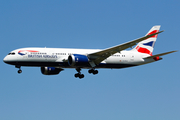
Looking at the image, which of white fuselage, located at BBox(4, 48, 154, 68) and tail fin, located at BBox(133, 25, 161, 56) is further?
tail fin, located at BBox(133, 25, 161, 56)

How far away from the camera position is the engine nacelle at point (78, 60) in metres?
43.4

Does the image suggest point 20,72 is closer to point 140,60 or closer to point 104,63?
point 104,63

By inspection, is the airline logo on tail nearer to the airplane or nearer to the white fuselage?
the airplane

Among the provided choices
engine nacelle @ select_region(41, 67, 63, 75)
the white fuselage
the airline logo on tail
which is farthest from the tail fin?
engine nacelle @ select_region(41, 67, 63, 75)

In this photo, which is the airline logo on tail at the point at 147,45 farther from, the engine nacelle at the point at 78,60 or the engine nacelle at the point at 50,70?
the engine nacelle at the point at 50,70

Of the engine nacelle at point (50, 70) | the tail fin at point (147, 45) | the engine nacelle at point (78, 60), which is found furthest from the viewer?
the tail fin at point (147, 45)

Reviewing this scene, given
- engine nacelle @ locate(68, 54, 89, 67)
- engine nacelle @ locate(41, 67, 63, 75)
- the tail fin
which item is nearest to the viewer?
engine nacelle @ locate(68, 54, 89, 67)

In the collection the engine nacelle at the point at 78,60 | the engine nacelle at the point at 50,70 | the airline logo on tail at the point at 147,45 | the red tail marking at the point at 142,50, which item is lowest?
the engine nacelle at the point at 78,60

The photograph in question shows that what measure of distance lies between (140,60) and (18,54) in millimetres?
19218

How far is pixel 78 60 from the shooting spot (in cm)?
4372

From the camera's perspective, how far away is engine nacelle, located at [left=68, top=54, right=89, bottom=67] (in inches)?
1710

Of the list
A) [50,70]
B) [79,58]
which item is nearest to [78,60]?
[79,58]

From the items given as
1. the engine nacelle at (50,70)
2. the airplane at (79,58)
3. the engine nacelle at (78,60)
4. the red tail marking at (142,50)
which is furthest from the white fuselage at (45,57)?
the engine nacelle at (50,70)

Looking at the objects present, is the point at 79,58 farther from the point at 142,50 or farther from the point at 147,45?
the point at 147,45
